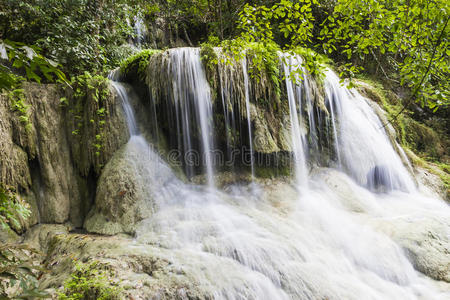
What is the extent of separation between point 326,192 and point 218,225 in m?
2.86

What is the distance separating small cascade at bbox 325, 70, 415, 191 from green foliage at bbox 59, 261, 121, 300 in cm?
571

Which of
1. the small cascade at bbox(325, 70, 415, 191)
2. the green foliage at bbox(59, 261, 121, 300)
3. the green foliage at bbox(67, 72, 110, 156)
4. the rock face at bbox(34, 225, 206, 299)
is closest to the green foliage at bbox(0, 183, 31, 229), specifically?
the rock face at bbox(34, 225, 206, 299)

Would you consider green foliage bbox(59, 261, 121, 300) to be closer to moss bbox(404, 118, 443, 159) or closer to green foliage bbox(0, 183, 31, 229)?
green foliage bbox(0, 183, 31, 229)

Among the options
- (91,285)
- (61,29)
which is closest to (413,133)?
(91,285)

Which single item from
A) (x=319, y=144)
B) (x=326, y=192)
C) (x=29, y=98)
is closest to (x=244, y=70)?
(x=319, y=144)

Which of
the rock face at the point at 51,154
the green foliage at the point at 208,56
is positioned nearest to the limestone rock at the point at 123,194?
the rock face at the point at 51,154

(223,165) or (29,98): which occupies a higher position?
(29,98)

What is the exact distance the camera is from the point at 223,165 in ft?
19.0

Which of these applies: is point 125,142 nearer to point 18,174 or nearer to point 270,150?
point 18,174

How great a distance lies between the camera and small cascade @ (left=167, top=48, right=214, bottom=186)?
5402 millimetres

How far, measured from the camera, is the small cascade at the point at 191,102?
5402mm

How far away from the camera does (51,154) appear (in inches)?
191

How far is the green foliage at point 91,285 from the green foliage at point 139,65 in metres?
4.19

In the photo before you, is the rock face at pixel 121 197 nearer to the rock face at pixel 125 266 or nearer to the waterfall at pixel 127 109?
the rock face at pixel 125 266
